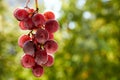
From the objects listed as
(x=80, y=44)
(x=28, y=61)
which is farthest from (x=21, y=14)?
(x=80, y=44)

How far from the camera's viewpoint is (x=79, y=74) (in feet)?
10.8

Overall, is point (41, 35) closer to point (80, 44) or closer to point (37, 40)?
point (37, 40)

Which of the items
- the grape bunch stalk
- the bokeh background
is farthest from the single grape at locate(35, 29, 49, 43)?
the bokeh background

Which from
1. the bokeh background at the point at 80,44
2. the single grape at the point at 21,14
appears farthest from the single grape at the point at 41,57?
the bokeh background at the point at 80,44

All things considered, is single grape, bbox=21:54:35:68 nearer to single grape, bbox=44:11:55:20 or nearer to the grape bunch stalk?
the grape bunch stalk

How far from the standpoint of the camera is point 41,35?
1.06m

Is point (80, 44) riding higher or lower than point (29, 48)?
lower

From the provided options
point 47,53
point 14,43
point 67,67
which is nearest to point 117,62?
point 67,67

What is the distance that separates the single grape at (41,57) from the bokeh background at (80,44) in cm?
189

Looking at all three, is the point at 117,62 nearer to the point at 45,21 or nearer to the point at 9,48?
the point at 9,48

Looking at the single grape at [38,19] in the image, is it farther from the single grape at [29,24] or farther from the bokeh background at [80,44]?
the bokeh background at [80,44]

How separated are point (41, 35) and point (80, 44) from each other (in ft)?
7.17

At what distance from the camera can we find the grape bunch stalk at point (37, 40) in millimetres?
1072

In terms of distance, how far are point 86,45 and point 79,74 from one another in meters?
0.29
